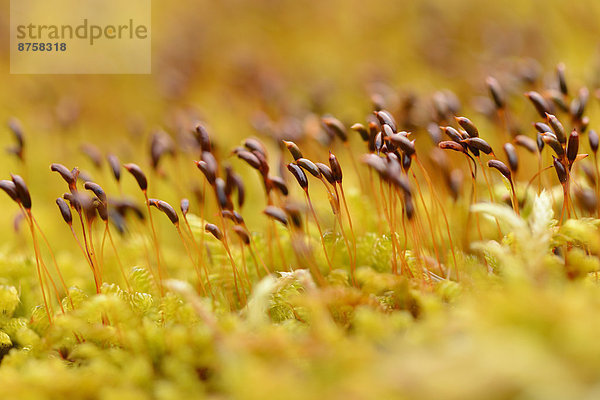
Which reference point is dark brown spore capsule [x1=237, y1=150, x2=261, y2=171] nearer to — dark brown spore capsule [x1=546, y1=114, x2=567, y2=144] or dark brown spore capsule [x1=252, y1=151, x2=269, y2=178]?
dark brown spore capsule [x1=252, y1=151, x2=269, y2=178]

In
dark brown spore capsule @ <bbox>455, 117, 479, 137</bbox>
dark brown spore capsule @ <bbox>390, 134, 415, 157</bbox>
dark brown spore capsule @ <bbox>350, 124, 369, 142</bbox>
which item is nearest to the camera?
dark brown spore capsule @ <bbox>390, 134, 415, 157</bbox>

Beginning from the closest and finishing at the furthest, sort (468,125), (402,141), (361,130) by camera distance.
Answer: (402,141)
(468,125)
(361,130)

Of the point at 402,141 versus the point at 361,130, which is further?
the point at 361,130

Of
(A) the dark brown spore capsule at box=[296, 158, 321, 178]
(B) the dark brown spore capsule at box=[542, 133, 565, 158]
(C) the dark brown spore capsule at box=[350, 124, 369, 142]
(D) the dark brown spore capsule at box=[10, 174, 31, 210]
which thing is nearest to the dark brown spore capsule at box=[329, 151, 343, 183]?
(A) the dark brown spore capsule at box=[296, 158, 321, 178]

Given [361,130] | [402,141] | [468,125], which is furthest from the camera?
[361,130]

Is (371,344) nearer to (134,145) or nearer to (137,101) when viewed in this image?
(134,145)

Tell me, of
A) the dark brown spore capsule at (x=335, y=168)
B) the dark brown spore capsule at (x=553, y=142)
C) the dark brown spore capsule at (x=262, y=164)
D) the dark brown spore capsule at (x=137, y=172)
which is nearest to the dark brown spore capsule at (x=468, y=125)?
the dark brown spore capsule at (x=553, y=142)

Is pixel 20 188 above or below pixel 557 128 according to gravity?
below

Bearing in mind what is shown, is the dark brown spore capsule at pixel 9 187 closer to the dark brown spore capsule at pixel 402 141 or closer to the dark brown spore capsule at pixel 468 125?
the dark brown spore capsule at pixel 402 141

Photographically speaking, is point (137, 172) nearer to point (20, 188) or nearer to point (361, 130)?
point (20, 188)

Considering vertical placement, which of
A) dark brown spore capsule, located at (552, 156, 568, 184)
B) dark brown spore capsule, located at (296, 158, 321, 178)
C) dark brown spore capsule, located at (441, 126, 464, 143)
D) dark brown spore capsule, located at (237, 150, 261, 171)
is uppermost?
dark brown spore capsule, located at (441, 126, 464, 143)

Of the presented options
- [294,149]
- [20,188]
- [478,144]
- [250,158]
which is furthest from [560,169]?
[20,188]
